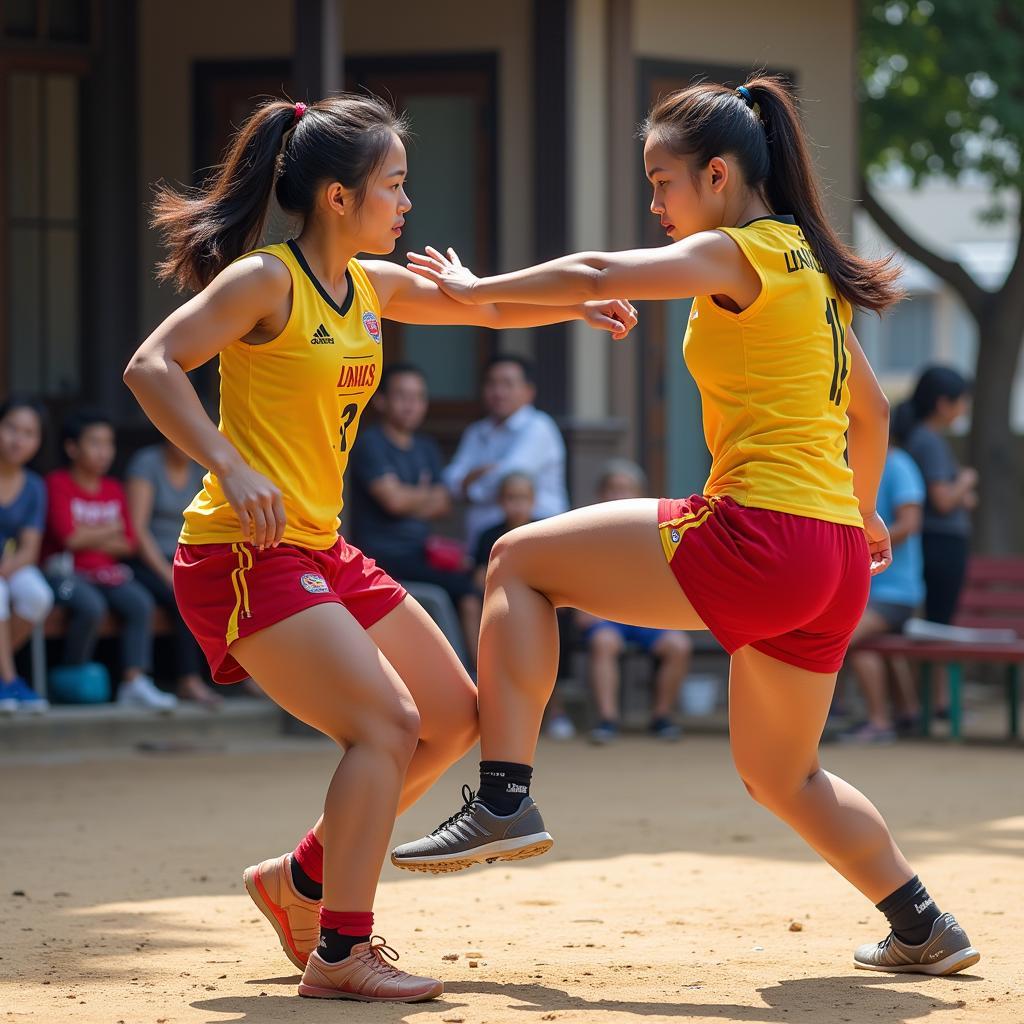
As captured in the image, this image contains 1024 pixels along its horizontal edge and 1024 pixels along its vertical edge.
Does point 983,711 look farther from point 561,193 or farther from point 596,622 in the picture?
point 561,193

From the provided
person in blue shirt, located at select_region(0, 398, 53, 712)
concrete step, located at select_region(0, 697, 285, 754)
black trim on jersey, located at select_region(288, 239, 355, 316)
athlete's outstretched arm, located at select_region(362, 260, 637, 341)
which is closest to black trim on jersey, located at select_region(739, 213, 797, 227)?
athlete's outstretched arm, located at select_region(362, 260, 637, 341)

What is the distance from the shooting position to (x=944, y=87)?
15.3m

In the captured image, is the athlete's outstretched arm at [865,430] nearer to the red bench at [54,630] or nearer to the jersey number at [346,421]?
the jersey number at [346,421]

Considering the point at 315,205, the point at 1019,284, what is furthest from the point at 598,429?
the point at 315,205

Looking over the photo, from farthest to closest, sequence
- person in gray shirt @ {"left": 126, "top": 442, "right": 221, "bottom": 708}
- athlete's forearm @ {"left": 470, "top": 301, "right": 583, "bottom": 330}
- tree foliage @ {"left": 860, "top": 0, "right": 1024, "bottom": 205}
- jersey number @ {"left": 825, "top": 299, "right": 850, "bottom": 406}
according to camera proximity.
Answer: tree foliage @ {"left": 860, "top": 0, "right": 1024, "bottom": 205} → person in gray shirt @ {"left": 126, "top": 442, "right": 221, "bottom": 708} → athlete's forearm @ {"left": 470, "top": 301, "right": 583, "bottom": 330} → jersey number @ {"left": 825, "top": 299, "right": 850, "bottom": 406}

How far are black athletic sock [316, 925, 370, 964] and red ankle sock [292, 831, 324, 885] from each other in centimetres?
27

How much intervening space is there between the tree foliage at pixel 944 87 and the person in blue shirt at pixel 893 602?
385 centimetres

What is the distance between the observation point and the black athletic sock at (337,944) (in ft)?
14.3

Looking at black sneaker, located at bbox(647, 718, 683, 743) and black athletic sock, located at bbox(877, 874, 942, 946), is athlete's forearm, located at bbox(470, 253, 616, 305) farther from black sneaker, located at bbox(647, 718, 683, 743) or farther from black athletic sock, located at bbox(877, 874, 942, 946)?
black sneaker, located at bbox(647, 718, 683, 743)

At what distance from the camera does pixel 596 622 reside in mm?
11141

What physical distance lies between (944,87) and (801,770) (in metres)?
11.7

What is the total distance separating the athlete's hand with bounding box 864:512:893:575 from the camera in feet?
16.1

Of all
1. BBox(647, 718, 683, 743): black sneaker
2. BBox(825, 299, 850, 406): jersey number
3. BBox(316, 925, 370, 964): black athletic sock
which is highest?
BBox(825, 299, 850, 406): jersey number

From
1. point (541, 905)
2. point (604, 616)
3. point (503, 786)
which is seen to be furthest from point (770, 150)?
point (541, 905)
